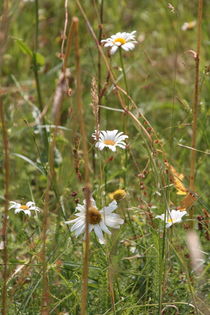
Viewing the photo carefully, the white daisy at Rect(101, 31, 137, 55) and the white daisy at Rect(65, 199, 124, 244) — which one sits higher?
the white daisy at Rect(101, 31, 137, 55)

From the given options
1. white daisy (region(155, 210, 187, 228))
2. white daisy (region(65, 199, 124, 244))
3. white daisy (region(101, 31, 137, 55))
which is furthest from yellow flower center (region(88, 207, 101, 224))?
white daisy (region(101, 31, 137, 55))

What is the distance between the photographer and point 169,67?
312cm

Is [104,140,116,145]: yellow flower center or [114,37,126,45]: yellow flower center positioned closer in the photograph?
[104,140,116,145]: yellow flower center

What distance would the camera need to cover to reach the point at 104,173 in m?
1.63

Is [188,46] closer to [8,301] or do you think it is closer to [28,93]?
[28,93]

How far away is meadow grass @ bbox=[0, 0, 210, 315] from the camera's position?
1201 mm

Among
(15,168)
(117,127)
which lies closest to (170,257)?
(15,168)

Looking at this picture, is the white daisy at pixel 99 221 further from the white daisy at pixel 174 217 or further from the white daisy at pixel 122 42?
the white daisy at pixel 122 42

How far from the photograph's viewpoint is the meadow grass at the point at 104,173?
120cm

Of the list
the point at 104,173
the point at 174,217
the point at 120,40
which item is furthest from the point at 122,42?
the point at 174,217

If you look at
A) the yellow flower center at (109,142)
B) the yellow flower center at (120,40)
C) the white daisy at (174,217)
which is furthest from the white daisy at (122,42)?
the white daisy at (174,217)

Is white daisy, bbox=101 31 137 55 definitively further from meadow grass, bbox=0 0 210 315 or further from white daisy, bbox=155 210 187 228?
white daisy, bbox=155 210 187 228

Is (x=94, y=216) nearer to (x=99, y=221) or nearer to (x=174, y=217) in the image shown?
(x=99, y=221)

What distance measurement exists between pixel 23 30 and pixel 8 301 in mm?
1941
